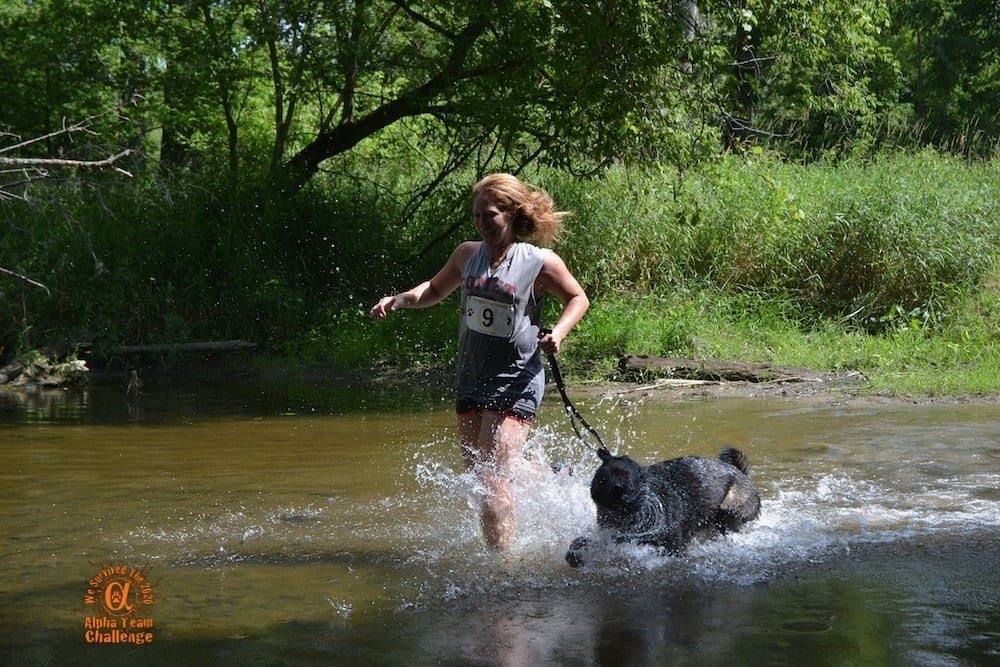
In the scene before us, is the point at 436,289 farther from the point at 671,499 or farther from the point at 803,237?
the point at 803,237

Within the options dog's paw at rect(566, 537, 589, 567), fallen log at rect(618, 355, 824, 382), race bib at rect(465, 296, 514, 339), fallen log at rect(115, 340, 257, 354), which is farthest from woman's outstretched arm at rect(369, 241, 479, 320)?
fallen log at rect(115, 340, 257, 354)

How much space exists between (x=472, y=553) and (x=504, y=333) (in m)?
1.25

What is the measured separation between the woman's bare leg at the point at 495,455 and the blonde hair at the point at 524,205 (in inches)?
35.7

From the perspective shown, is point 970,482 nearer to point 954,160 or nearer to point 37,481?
point 37,481

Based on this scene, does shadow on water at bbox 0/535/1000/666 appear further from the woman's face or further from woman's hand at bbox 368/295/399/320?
the woman's face

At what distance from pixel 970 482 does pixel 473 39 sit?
9021mm

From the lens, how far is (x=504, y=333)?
557 cm

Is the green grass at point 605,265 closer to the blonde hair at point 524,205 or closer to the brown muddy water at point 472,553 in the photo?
the brown muddy water at point 472,553

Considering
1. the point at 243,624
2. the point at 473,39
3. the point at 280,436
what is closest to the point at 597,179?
the point at 473,39

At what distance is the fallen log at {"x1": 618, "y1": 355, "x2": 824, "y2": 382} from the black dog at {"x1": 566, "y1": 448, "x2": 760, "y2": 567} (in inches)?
226

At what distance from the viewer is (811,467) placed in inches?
318

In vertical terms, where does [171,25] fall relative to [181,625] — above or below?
above

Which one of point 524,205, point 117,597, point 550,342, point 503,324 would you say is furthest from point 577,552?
point 117,597

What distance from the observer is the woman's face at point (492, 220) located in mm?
5590
